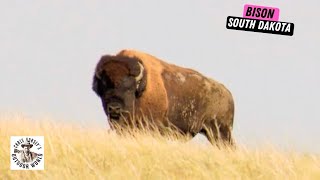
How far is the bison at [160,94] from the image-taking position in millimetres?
14125

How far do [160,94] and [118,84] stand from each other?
5.97 feet

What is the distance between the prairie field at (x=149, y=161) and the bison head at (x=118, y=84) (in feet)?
9.97

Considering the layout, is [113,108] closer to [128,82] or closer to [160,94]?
[128,82]

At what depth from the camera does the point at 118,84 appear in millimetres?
14133

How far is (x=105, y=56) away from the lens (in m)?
14.9

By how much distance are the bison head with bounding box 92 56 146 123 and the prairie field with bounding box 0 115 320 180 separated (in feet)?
9.97

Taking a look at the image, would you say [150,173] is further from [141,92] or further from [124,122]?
[141,92]

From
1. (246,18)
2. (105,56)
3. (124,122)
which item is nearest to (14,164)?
(124,122)

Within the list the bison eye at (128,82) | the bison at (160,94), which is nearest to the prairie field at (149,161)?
the bison at (160,94)

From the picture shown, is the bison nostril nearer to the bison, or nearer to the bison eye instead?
the bison

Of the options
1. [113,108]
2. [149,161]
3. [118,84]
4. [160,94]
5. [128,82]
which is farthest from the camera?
[160,94]

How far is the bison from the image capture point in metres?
14.1

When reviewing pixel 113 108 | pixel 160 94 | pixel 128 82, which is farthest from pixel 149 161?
pixel 160 94

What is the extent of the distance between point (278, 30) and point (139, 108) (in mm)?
4181
